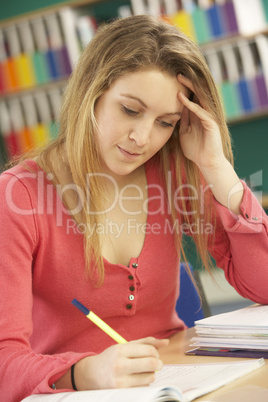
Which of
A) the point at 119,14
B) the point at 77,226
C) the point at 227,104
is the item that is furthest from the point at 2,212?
the point at 119,14

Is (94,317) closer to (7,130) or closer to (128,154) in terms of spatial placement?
(128,154)

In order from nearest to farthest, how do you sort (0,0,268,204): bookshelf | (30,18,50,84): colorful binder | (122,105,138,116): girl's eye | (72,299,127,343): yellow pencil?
(72,299,127,343): yellow pencil, (122,105,138,116): girl's eye, (0,0,268,204): bookshelf, (30,18,50,84): colorful binder

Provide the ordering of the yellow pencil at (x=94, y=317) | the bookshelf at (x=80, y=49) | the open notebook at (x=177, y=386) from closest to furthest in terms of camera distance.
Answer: the open notebook at (x=177, y=386) < the yellow pencil at (x=94, y=317) < the bookshelf at (x=80, y=49)

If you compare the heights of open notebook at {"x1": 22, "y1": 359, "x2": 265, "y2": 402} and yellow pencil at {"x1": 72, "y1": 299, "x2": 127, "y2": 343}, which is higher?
yellow pencil at {"x1": 72, "y1": 299, "x2": 127, "y2": 343}

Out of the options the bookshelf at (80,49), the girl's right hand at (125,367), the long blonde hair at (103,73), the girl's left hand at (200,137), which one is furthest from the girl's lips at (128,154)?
the bookshelf at (80,49)

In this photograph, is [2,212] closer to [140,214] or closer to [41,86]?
[140,214]

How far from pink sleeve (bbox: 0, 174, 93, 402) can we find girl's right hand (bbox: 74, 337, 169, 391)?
6cm

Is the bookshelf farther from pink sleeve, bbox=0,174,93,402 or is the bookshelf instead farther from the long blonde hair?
pink sleeve, bbox=0,174,93,402

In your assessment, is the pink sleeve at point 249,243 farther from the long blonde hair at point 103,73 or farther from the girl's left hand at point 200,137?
the long blonde hair at point 103,73

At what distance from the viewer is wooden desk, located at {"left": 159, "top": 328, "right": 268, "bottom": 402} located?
97 centimetres

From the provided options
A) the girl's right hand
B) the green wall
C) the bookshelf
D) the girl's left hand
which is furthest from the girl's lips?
the green wall

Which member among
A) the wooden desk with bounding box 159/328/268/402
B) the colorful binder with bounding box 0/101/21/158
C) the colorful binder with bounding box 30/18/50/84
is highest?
the colorful binder with bounding box 30/18/50/84

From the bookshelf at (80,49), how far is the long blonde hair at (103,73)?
8.33ft

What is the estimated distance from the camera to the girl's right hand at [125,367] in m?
0.94
